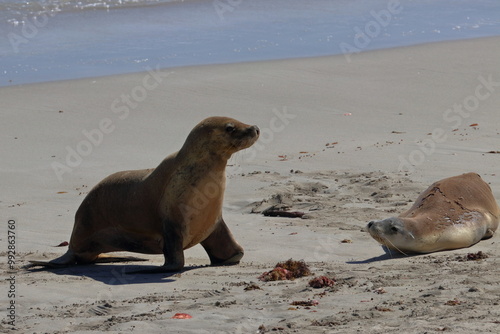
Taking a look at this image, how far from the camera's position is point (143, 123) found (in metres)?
12.0

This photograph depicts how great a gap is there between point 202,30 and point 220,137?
13.6m

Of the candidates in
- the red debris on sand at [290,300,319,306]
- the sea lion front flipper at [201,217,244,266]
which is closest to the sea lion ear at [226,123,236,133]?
the sea lion front flipper at [201,217,244,266]

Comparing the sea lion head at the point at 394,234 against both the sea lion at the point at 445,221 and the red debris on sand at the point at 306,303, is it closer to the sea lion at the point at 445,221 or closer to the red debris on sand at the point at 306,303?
the sea lion at the point at 445,221

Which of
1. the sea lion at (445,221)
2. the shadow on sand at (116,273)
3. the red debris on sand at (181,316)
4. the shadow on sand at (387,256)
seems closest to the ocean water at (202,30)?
the shadow on sand at (116,273)

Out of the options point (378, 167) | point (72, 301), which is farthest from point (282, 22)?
point (72, 301)

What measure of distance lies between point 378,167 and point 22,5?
57.0ft

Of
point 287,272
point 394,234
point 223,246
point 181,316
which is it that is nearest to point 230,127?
point 223,246

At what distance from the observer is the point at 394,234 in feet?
22.7

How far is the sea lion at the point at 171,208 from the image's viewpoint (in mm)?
6707

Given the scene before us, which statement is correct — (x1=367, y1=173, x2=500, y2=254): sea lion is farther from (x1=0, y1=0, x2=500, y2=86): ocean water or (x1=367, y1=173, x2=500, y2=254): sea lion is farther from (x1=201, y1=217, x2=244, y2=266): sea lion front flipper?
(x1=0, y1=0, x2=500, y2=86): ocean water

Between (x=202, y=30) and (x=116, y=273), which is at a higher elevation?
(x=202, y=30)

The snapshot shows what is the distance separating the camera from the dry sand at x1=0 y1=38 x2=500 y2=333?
203 inches

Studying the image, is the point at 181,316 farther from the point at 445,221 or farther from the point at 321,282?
the point at 445,221

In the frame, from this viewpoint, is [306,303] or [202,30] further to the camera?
[202,30]
